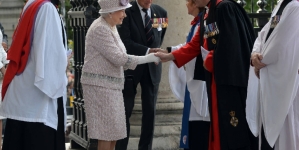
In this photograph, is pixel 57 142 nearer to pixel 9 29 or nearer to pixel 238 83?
pixel 238 83

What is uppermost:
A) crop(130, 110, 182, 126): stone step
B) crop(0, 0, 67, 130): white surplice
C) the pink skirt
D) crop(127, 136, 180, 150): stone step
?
crop(0, 0, 67, 130): white surplice

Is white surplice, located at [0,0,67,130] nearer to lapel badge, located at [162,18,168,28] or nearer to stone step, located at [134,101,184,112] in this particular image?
lapel badge, located at [162,18,168,28]

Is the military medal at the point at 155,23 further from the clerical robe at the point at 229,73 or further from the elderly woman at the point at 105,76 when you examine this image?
the clerical robe at the point at 229,73

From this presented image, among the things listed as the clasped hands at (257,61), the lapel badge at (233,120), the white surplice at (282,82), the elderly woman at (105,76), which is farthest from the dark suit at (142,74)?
the white surplice at (282,82)

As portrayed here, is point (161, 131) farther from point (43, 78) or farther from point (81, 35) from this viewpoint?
point (43, 78)

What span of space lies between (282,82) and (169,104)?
10.9 feet

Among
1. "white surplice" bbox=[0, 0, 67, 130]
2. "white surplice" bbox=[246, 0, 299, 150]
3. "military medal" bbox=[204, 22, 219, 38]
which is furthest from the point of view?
"military medal" bbox=[204, 22, 219, 38]

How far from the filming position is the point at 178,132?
10914 mm

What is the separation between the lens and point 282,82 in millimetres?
7828

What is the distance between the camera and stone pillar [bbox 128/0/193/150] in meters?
10.9

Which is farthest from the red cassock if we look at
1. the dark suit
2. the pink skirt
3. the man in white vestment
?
the man in white vestment

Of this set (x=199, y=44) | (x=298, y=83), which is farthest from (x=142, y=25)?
(x=298, y=83)

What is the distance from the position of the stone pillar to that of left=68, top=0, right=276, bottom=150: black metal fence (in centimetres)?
68

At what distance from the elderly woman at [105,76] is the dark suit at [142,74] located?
0.99 meters
